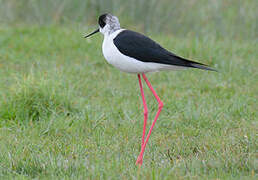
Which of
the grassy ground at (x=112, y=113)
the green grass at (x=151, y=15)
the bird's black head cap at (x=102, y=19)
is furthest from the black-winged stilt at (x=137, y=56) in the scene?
the green grass at (x=151, y=15)

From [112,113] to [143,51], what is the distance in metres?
1.51

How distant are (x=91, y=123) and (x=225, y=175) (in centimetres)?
187

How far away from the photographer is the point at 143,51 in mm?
3832

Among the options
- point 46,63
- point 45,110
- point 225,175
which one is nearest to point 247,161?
point 225,175

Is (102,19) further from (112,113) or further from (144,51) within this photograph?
(112,113)

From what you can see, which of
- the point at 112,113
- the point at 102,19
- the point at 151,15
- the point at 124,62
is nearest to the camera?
the point at 124,62

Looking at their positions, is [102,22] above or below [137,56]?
above

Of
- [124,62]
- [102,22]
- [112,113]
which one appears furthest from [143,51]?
[112,113]

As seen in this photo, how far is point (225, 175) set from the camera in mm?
3396

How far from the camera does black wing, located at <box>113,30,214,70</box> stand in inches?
149

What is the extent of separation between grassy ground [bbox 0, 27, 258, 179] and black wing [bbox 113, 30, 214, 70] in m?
0.78

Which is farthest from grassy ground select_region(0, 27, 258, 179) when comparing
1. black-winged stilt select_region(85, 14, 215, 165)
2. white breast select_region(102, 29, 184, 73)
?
white breast select_region(102, 29, 184, 73)

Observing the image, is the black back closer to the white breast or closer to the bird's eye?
the white breast

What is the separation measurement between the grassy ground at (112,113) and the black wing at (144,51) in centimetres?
Result: 78
